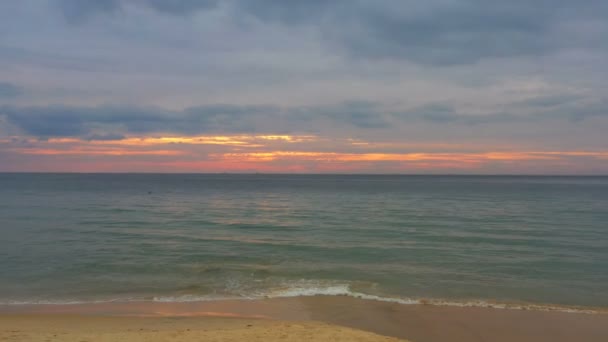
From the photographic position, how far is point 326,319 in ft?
41.7

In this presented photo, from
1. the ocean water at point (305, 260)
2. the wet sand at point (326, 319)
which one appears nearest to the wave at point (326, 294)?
the ocean water at point (305, 260)

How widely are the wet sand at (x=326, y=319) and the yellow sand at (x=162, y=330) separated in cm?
3

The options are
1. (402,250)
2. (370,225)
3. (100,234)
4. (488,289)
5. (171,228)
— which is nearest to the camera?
(488,289)

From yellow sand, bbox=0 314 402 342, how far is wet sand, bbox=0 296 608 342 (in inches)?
1.1

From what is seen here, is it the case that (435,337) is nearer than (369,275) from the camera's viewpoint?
Yes

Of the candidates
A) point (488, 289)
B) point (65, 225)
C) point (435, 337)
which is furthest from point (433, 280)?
point (65, 225)

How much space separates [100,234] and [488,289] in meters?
24.3

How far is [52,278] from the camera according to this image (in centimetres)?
1739

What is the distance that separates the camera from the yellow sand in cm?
993

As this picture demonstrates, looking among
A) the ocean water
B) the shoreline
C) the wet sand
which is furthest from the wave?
the wet sand

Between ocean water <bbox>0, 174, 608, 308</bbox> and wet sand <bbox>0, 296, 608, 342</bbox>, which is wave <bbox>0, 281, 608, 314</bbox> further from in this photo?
wet sand <bbox>0, 296, 608, 342</bbox>

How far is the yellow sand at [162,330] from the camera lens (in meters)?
9.93

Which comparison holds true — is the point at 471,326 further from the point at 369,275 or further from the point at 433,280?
the point at 369,275

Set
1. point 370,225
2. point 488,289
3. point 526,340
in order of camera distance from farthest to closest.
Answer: point 370,225 → point 488,289 → point 526,340
